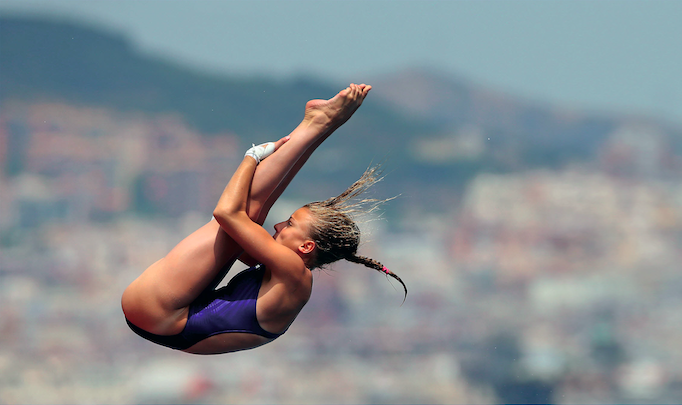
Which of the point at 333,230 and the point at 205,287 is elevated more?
the point at 333,230

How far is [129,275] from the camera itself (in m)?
71.7

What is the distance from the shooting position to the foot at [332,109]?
429 centimetres

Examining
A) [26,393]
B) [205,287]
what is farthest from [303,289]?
[26,393]

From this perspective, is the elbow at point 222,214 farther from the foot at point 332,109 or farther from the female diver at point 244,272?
the foot at point 332,109

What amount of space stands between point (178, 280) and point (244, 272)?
1.49 ft

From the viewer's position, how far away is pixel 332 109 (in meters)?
4.30

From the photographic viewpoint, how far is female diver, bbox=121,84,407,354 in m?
3.83

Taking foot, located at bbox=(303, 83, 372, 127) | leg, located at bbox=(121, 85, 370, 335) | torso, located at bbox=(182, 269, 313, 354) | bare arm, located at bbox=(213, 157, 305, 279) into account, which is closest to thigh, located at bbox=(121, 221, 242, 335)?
leg, located at bbox=(121, 85, 370, 335)

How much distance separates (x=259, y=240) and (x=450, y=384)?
69.2 metres

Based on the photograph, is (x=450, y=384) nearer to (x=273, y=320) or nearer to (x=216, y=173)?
(x=216, y=173)

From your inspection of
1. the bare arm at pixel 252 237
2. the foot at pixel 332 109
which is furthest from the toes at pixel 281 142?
the bare arm at pixel 252 237

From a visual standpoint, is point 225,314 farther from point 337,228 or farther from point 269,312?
point 337,228

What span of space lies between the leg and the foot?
288 mm

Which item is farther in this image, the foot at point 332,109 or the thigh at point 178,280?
the foot at point 332,109
